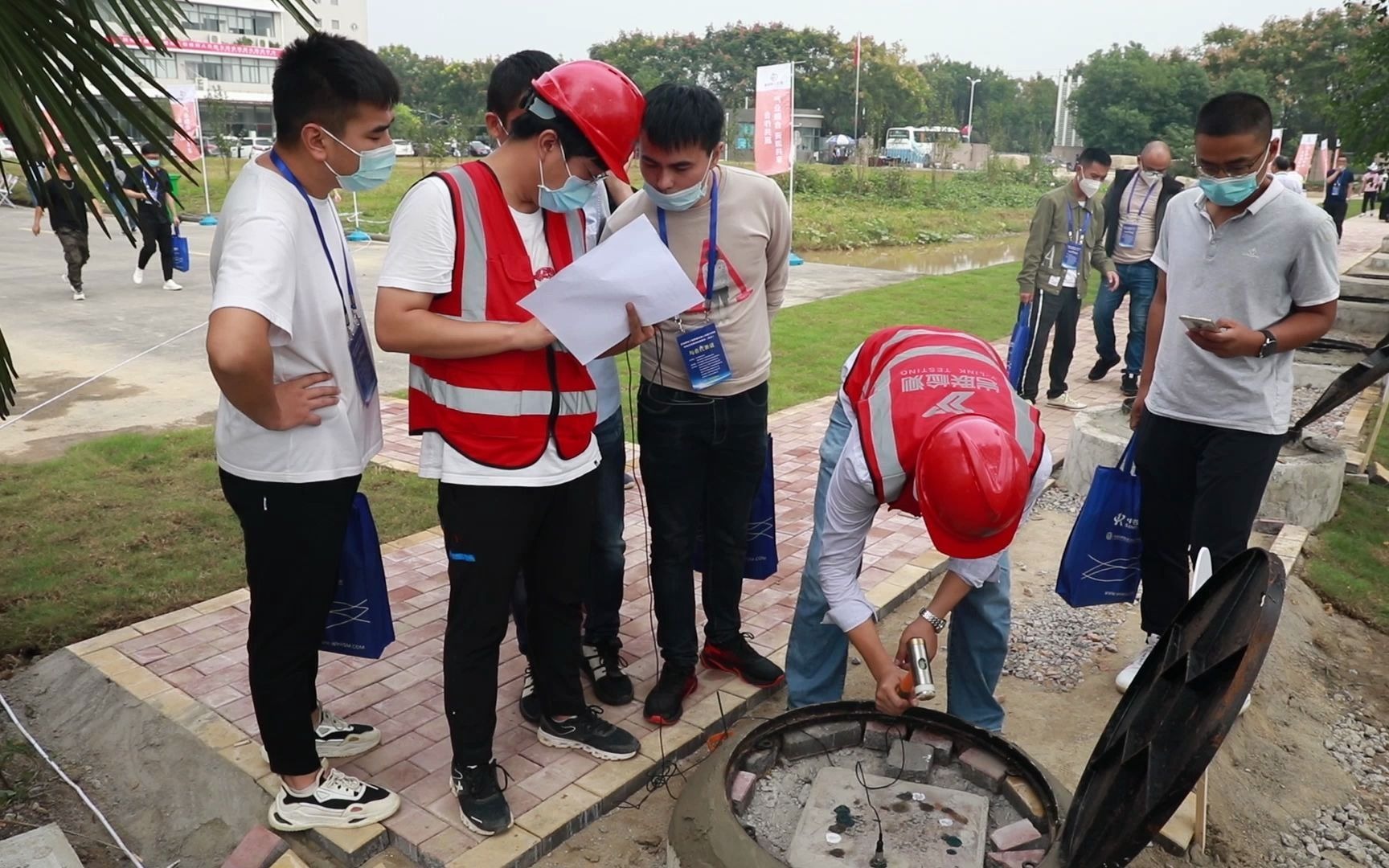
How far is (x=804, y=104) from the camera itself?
54531 millimetres

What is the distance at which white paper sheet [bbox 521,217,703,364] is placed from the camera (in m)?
2.25

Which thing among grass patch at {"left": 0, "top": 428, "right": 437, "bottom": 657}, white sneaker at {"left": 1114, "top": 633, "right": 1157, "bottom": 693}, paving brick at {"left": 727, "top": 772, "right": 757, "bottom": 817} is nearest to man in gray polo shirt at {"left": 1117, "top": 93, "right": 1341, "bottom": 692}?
white sneaker at {"left": 1114, "top": 633, "right": 1157, "bottom": 693}

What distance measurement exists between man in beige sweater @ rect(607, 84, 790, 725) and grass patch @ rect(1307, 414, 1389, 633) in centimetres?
292

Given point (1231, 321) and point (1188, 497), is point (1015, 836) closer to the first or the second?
point (1188, 497)

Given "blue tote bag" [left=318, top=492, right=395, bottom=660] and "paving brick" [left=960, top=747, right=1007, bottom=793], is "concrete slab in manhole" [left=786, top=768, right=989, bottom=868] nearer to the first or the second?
"paving brick" [left=960, top=747, right=1007, bottom=793]

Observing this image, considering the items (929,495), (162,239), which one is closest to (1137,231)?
(929,495)

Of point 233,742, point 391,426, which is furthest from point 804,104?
point 233,742

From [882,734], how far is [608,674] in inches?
39.9

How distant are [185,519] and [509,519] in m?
2.92

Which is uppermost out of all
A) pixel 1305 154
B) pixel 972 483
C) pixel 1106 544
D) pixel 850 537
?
pixel 1305 154

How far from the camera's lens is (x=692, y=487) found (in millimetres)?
3025

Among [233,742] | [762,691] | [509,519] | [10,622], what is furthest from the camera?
[10,622]

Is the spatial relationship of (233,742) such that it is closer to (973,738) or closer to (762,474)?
(762,474)

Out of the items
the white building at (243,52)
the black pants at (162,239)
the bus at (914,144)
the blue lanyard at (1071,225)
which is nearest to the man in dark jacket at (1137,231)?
the blue lanyard at (1071,225)
